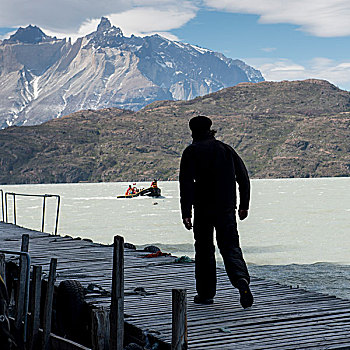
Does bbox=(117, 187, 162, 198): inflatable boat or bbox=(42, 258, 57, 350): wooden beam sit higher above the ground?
bbox=(117, 187, 162, 198): inflatable boat

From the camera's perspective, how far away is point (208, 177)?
6.81 meters

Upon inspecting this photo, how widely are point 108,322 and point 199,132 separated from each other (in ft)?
7.46

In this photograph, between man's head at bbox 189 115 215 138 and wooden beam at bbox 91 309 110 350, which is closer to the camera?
wooden beam at bbox 91 309 110 350

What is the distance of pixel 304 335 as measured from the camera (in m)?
5.62

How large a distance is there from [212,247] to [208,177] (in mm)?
772

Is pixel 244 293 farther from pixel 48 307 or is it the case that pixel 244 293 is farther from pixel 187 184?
pixel 48 307

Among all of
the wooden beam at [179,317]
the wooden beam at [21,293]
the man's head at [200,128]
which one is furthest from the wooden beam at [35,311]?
the wooden beam at [179,317]

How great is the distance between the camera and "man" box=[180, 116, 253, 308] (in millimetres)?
6742

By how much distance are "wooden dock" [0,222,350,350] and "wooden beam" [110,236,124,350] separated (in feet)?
1.41

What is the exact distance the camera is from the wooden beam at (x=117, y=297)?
5.26 m

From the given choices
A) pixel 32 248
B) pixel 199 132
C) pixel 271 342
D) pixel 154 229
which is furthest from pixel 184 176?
pixel 154 229

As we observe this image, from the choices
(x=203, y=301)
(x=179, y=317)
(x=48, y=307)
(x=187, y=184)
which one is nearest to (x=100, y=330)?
(x=48, y=307)

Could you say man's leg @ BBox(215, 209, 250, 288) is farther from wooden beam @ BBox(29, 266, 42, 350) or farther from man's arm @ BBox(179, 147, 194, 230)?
wooden beam @ BBox(29, 266, 42, 350)

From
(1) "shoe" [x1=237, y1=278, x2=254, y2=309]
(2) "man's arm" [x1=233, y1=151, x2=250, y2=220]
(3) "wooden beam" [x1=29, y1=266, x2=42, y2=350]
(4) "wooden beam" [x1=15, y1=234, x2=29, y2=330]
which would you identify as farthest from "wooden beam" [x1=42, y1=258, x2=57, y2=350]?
(2) "man's arm" [x1=233, y1=151, x2=250, y2=220]
